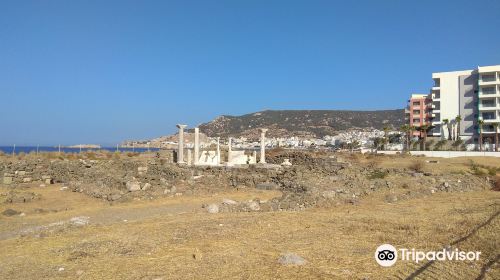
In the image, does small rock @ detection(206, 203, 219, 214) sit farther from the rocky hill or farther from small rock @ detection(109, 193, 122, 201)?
the rocky hill

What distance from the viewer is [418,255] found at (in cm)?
821

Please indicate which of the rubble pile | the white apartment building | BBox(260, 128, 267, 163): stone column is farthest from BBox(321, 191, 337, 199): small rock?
the white apartment building

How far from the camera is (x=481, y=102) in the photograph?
219 ft

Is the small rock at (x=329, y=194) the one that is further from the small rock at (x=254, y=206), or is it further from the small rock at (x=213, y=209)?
the small rock at (x=213, y=209)

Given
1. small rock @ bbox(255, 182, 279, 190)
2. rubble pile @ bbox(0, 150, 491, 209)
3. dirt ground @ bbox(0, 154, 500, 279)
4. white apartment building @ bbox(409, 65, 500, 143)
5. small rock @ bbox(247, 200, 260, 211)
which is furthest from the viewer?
white apartment building @ bbox(409, 65, 500, 143)

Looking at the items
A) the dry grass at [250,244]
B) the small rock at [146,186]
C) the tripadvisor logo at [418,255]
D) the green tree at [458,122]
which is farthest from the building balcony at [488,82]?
the tripadvisor logo at [418,255]

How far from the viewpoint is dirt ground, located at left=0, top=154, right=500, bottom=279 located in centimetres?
750

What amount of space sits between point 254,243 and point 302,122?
477 ft

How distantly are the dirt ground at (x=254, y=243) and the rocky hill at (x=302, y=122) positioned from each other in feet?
383

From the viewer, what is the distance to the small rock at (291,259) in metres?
7.93

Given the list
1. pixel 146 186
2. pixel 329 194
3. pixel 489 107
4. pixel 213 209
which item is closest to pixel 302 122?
pixel 489 107

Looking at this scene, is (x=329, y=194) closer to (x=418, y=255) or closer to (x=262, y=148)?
(x=418, y=255)

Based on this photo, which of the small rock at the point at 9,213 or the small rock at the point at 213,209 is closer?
the small rock at the point at 213,209

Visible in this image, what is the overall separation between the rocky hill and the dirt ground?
4593 inches
